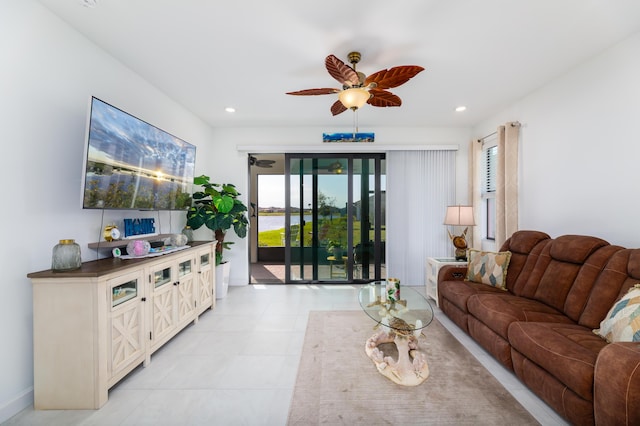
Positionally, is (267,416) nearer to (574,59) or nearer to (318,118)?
(318,118)

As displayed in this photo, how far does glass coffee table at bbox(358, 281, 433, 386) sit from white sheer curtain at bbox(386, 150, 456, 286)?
185 centimetres

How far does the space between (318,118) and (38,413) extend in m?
3.99

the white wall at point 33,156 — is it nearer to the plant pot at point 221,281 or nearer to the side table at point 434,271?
the plant pot at point 221,281

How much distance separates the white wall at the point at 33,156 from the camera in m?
1.62

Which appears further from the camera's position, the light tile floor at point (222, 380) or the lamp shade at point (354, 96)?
the lamp shade at point (354, 96)

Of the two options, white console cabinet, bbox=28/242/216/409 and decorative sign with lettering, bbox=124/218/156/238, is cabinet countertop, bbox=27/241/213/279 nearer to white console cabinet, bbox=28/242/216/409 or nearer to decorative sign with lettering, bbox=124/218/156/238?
white console cabinet, bbox=28/242/216/409

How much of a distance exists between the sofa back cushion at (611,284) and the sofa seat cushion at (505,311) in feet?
0.55

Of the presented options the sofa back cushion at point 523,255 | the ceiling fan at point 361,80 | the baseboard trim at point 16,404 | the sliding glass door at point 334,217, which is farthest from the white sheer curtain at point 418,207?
the baseboard trim at point 16,404

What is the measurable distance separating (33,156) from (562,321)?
3.97 metres

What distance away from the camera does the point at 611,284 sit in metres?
1.87

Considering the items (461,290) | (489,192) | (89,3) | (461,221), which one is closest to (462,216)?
(461,221)

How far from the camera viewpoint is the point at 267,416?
64.2 inches

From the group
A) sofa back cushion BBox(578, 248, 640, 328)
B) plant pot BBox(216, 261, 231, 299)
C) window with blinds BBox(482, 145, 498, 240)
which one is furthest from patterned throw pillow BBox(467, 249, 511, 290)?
plant pot BBox(216, 261, 231, 299)

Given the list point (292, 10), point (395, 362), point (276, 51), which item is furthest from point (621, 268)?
point (276, 51)
